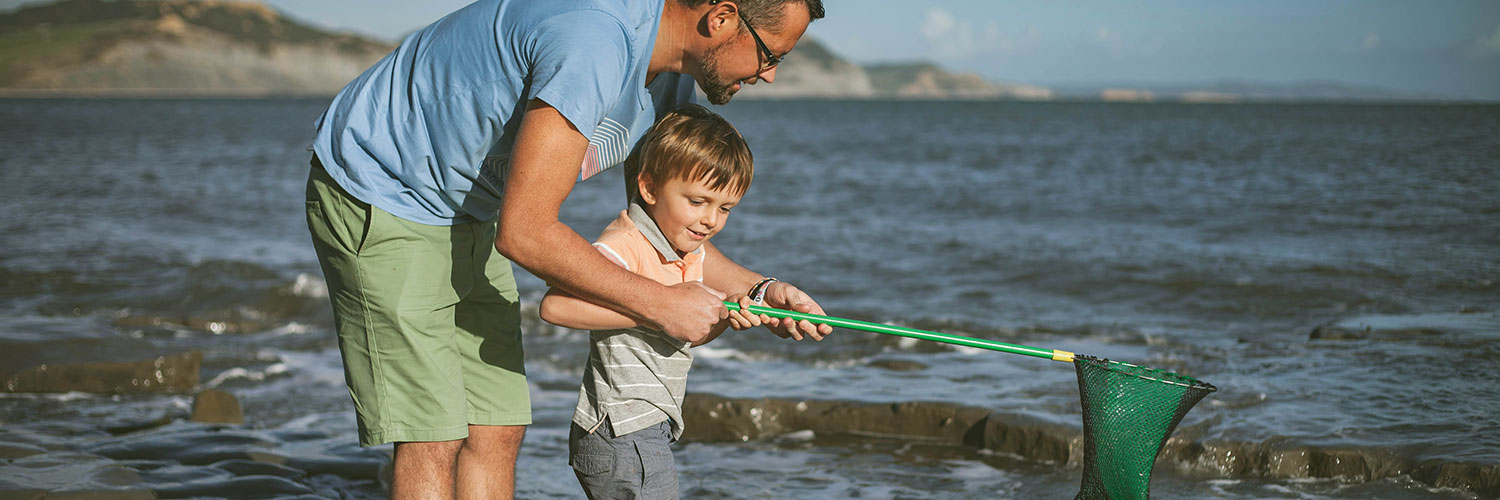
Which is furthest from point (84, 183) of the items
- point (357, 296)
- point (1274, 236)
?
point (357, 296)

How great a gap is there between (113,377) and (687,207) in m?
4.91

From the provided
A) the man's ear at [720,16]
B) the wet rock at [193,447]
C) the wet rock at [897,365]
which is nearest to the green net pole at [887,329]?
the man's ear at [720,16]

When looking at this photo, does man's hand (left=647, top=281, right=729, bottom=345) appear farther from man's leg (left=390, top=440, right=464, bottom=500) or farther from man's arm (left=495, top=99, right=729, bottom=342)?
man's leg (left=390, top=440, right=464, bottom=500)

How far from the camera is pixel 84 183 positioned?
20.0 m

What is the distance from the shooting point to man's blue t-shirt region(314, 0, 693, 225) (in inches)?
95.1

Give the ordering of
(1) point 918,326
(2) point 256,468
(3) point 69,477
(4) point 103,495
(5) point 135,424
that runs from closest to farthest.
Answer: (4) point 103,495, (3) point 69,477, (2) point 256,468, (5) point 135,424, (1) point 918,326

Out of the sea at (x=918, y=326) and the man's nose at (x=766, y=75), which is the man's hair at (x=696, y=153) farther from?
the sea at (x=918, y=326)

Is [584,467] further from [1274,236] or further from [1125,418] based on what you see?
[1274,236]

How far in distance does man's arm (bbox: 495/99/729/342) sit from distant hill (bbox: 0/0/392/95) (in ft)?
516

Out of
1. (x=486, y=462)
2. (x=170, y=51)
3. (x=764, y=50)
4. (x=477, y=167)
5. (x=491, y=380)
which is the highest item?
(x=170, y=51)

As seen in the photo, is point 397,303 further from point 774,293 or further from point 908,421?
point 908,421

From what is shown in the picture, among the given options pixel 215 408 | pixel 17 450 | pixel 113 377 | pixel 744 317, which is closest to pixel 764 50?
pixel 744 317

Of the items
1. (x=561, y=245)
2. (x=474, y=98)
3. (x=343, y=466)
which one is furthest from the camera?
(x=343, y=466)

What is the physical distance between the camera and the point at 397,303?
9.16ft
